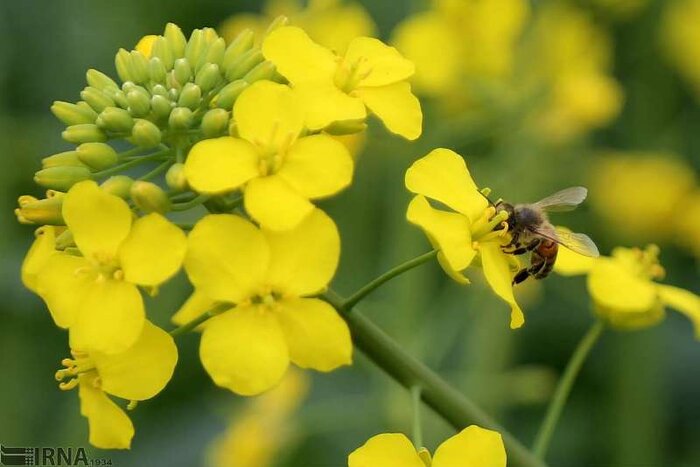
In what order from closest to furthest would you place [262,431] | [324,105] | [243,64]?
Result: 1. [324,105]
2. [243,64]
3. [262,431]

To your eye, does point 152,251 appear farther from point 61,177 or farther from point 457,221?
point 457,221

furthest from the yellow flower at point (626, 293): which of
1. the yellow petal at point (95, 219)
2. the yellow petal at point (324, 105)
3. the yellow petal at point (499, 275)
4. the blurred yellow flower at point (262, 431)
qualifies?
the blurred yellow flower at point (262, 431)

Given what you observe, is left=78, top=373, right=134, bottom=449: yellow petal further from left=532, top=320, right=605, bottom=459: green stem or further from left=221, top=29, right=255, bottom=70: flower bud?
left=532, top=320, right=605, bottom=459: green stem

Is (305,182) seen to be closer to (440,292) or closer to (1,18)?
(440,292)

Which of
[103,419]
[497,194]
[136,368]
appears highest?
[136,368]

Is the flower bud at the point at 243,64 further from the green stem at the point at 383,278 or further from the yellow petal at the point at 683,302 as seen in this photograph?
the yellow petal at the point at 683,302

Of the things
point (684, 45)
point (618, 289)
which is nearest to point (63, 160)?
point (618, 289)

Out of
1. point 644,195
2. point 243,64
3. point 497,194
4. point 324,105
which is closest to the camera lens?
point 324,105
